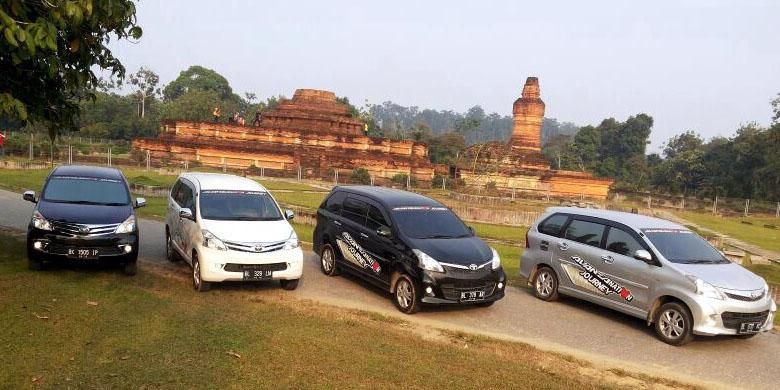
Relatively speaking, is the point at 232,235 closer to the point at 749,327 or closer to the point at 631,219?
the point at 631,219

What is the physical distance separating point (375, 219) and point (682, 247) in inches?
178

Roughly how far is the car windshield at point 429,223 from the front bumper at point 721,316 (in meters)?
3.30

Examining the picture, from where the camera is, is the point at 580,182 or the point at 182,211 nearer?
the point at 182,211

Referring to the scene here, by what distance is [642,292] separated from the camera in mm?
8039

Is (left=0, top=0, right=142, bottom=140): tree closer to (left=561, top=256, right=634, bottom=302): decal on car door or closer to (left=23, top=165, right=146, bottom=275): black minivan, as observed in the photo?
(left=23, top=165, right=146, bottom=275): black minivan

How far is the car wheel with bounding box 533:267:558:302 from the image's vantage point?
9422 millimetres

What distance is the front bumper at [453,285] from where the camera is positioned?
25.3 ft

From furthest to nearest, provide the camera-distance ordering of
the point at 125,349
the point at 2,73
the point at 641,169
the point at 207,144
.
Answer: the point at 641,169 < the point at 207,144 < the point at 2,73 < the point at 125,349

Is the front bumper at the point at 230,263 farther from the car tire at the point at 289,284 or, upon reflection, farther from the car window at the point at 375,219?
the car window at the point at 375,219

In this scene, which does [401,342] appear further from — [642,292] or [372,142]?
[372,142]

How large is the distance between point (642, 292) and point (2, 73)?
9047mm

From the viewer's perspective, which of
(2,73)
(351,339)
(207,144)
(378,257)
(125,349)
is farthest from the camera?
(207,144)

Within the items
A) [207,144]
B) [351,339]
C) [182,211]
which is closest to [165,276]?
[182,211]

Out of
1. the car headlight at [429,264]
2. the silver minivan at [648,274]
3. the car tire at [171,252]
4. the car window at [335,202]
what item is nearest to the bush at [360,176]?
the car window at [335,202]
